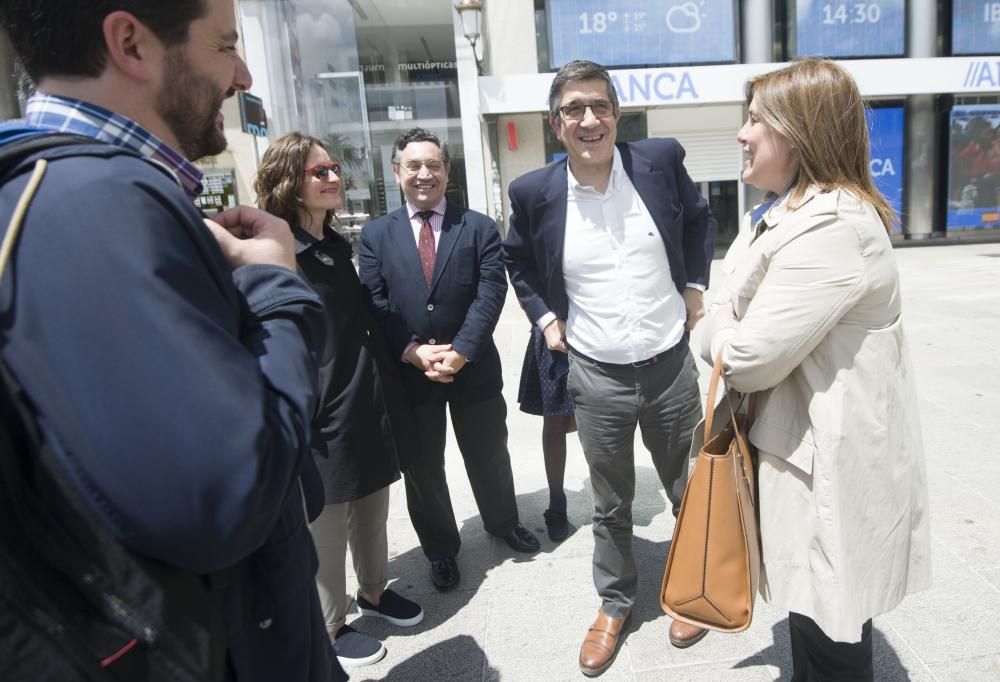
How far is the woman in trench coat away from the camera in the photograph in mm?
1641

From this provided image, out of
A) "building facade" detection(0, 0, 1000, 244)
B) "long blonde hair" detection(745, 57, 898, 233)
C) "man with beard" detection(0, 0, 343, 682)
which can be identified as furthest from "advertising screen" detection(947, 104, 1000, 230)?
"man with beard" detection(0, 0, 343, 682)

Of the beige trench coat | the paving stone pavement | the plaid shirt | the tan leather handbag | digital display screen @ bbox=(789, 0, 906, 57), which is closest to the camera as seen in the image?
the plaid shirt

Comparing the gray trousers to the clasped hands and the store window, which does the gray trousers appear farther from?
the store window

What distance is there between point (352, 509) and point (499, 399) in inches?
35.2

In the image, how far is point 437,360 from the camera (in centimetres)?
Result: 298

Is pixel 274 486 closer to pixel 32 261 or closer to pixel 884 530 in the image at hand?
pixel 32 261

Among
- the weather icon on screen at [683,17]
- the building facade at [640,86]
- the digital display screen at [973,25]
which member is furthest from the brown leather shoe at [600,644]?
the digital display screen at [973,25]

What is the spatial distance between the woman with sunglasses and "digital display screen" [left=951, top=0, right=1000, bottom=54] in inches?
658

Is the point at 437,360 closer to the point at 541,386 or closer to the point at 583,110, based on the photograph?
the point at 541,386

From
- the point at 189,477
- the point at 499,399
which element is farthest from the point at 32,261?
the point at 499,399

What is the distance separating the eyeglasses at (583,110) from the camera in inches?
101

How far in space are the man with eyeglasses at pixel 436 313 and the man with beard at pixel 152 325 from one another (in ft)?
6.46

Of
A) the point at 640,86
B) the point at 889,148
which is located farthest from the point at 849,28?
the point at 640,86

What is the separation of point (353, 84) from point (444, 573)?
466 inches
